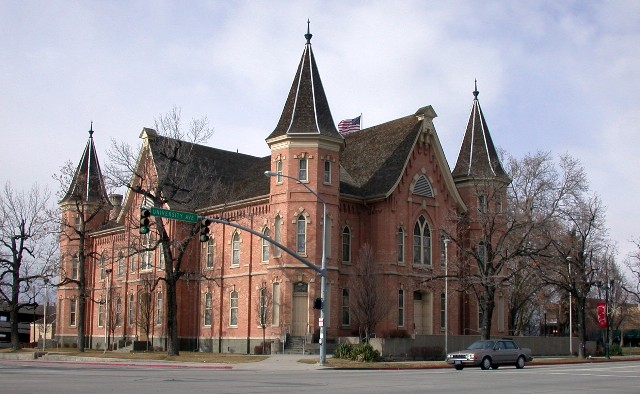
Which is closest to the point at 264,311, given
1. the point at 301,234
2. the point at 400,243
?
the point at 301,234

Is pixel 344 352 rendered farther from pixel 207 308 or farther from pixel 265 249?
pixel 207 308

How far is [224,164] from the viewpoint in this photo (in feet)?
210

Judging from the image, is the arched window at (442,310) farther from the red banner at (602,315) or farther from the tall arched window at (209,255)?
the tall arched window at (209,255)

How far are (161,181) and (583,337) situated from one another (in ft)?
99.3

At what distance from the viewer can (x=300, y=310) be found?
49469 millimetres

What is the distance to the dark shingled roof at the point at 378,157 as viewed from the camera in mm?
53344

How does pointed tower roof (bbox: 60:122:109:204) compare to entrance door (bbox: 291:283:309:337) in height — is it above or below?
above

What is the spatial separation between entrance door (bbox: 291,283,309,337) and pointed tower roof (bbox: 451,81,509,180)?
671 inches

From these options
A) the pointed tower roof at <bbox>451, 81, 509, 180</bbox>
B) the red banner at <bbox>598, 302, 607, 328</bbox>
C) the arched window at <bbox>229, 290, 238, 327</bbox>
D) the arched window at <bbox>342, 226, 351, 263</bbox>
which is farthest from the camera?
the pointed tower roof at <bbox>451, 81, 509, 180</bbox>

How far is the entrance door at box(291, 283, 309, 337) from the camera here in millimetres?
49250

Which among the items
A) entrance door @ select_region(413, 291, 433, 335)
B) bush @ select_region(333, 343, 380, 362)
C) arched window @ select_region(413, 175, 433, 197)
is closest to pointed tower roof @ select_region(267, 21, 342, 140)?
arched window @ select_region(413, 175, 433, 197)

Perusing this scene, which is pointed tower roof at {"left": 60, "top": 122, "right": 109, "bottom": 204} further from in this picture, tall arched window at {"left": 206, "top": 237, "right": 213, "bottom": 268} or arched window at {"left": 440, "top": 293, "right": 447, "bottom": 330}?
arched window at {"left": 440, "top": 293, "right": 447, "bottom": 330}

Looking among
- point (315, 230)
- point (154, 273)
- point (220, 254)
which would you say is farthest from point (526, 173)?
point (154, 273)

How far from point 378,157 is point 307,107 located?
7864 millimetres
